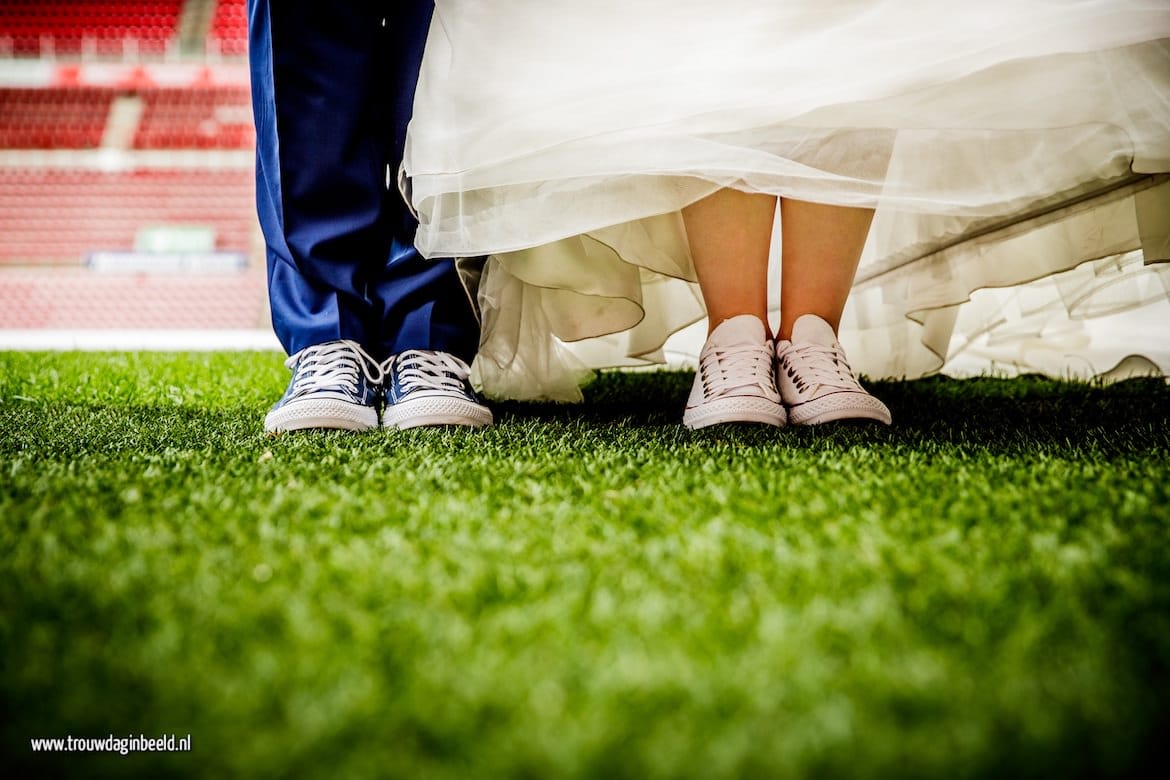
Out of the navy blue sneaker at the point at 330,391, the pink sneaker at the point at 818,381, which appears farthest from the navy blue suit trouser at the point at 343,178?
the pink sneaker at the point at 818,381

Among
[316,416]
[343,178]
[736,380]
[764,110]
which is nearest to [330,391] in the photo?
[316,416]

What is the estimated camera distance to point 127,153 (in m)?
9.15

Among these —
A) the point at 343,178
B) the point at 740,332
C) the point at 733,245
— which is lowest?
the point at 740,332

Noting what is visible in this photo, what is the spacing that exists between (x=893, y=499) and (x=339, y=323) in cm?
68

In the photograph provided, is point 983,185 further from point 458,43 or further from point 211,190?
point 211,190

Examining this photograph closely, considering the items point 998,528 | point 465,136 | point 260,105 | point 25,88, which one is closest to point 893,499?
point 998,528

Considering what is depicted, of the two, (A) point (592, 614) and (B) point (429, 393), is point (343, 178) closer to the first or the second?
(B) point (429, 393)

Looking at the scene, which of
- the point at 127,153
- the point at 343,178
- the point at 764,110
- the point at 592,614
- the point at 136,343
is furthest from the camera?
the point at 127,153

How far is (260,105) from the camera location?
38.0 inches

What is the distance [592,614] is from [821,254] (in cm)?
73

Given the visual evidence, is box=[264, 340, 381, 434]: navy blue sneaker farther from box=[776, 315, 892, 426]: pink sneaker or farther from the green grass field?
box=[776, 315, 892, 426]: pink sneaker

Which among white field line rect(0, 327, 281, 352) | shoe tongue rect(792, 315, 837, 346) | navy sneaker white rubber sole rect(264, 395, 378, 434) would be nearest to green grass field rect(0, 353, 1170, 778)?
navy sneaker white rubber sole rect(264, 395, 378, 434)

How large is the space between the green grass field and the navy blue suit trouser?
0.31 m

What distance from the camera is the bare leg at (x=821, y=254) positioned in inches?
38.9
